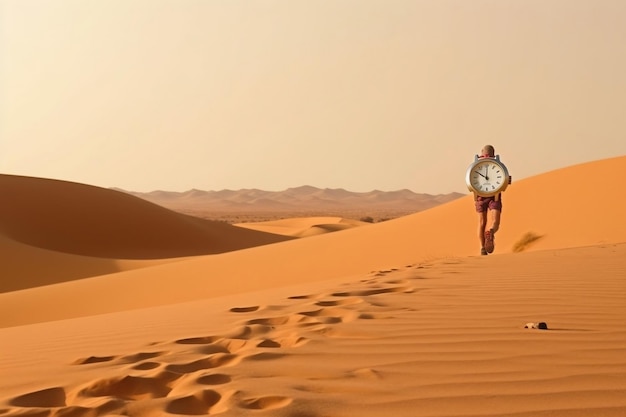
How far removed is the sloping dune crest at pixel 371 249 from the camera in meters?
14.9

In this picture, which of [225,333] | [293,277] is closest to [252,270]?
[293,277]

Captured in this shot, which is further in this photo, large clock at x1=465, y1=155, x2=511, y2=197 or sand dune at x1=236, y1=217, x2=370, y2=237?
sand dune at x1=236, y1=217, x2=370, y2=237

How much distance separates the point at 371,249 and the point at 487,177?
827cm

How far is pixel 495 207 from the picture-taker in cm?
1046

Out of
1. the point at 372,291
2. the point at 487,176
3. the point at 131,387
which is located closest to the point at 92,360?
the point at 131,387

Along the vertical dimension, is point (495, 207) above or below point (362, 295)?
above

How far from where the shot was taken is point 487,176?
1014 cm

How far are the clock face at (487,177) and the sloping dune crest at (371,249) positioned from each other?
14.9 feet

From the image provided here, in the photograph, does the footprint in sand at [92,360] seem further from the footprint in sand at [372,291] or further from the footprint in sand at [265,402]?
the footprint in sand at [372,291]

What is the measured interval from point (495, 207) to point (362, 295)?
15.7 feet

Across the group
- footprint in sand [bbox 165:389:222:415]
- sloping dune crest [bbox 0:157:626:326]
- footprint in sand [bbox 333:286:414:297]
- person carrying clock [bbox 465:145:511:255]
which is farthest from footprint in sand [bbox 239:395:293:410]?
sloping dune crest [bbox 0:157:626:326]

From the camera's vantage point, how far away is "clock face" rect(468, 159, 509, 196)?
395 inches

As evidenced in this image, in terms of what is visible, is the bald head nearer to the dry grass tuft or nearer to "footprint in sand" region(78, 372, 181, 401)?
the dry grass tuft

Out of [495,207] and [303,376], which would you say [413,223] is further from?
[303,376]
